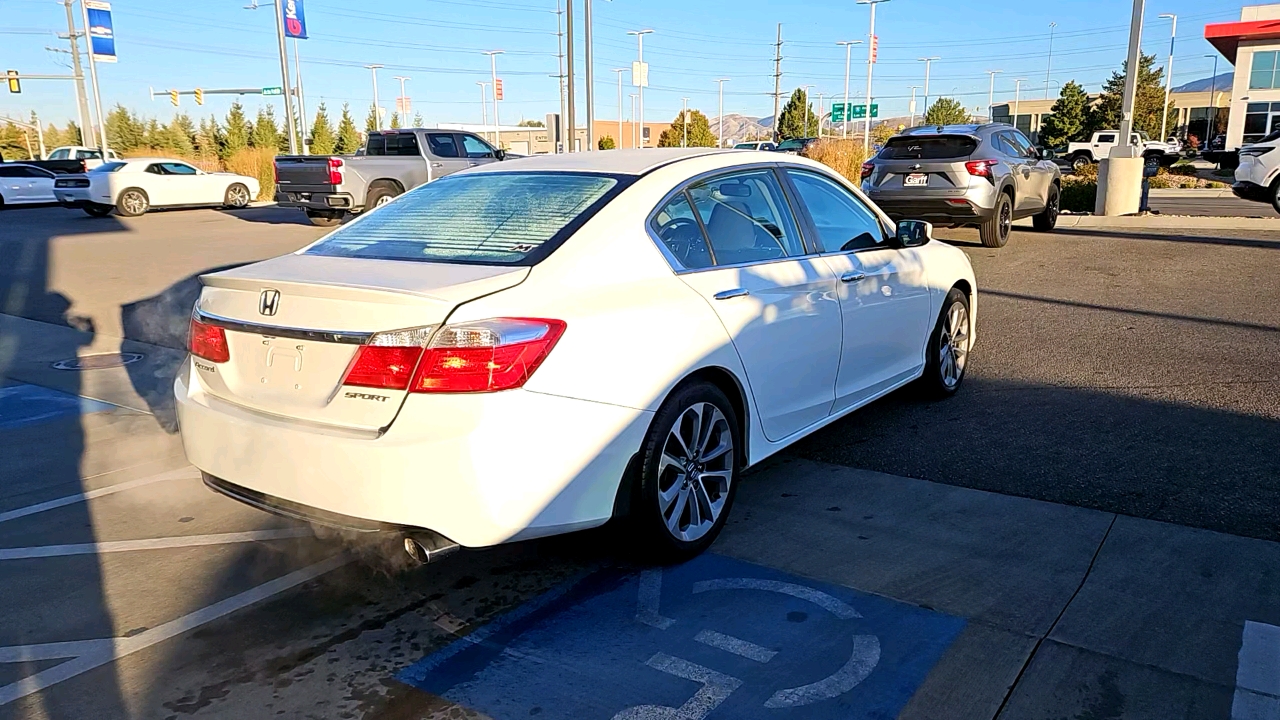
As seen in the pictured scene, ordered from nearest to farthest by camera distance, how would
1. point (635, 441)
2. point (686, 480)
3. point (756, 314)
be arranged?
point (635, 441)
point (686, 480)
point (756, 314)

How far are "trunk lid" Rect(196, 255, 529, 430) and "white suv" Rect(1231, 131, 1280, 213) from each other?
16.1 meters

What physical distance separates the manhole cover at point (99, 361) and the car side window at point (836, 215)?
577 centimetres

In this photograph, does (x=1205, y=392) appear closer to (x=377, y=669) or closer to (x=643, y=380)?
(x=643, y=380)

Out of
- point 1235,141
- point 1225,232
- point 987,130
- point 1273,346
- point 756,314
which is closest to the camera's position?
point 756,314

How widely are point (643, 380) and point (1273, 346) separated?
603 cm

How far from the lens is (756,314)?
158 inches

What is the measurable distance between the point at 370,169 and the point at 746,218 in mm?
15881

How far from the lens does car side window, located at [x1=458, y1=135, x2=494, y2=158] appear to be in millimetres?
20500

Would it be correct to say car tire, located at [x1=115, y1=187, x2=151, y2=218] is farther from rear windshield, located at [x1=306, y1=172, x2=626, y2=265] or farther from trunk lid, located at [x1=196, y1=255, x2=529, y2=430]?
trunk lid, located at [x1=196, y1=255, x2=529, y2=430]

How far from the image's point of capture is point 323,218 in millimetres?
20891

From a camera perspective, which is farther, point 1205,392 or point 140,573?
point 1205,392

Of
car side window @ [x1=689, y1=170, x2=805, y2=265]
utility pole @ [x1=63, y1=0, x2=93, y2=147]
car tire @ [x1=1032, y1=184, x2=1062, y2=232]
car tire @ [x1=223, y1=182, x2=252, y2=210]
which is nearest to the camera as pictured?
car side window @ [x1=689, y1=170, x2=805, y2=265]

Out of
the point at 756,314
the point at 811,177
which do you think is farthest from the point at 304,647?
the point at 811,177

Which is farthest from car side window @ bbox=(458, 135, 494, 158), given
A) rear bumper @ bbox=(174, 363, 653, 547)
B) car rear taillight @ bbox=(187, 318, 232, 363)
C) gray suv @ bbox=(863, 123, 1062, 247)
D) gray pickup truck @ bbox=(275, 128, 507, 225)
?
rear bumper @ bbox=(174, 363, 653, 547)
